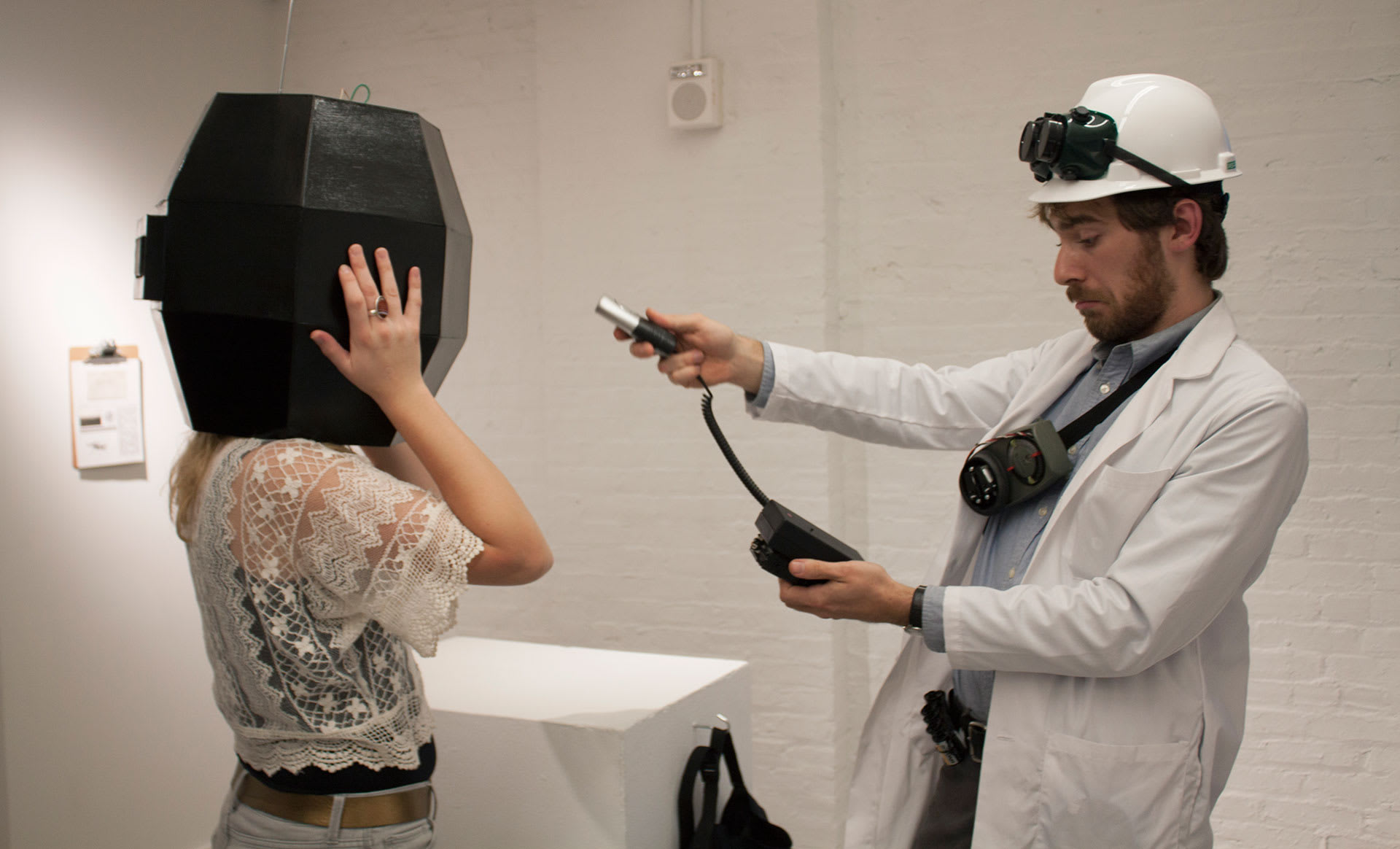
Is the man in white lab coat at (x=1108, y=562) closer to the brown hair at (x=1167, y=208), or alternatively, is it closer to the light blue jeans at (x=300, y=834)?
the brown hair at (x=1167, y=208)

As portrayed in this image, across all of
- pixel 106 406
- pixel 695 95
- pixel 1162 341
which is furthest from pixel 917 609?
pixel 106 406

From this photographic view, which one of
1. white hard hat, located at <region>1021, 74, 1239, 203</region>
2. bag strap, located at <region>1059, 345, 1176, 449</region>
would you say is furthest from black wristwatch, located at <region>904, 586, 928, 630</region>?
white hard hat, located at <region>1021, 74, 1239, 203</region>

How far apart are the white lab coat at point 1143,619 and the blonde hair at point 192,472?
3.18 ft

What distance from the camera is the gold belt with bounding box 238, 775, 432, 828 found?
130 centimetres

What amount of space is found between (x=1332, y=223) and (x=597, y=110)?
2160 mm

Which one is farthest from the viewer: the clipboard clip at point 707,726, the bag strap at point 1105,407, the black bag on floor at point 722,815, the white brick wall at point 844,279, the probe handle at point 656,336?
the white brick wall at point 844,279

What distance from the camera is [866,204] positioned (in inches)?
132

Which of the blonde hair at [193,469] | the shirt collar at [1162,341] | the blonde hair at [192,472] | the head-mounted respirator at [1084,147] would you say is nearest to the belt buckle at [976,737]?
the shirt collar at [1162,341]

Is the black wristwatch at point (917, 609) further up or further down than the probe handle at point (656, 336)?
further down

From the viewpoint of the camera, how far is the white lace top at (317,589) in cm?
123

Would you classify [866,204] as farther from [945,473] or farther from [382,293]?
[382,293]

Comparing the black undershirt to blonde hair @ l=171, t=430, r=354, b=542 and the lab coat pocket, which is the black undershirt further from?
the lab coat pocket

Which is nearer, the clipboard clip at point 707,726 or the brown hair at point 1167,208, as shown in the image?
the brown hair at point 1167,208

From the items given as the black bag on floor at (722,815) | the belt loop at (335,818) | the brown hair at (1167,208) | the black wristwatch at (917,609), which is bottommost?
the black bag on floor at (722,815)
